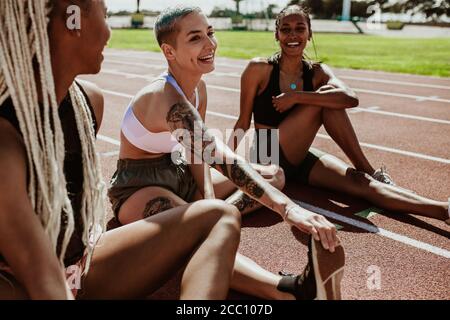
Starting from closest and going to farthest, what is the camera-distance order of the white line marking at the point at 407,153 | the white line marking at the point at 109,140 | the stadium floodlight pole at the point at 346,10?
the white line marking at the point at 407,153
the white line marking at the point at 109,140
the stadium floodlight pole at the point at 346,10

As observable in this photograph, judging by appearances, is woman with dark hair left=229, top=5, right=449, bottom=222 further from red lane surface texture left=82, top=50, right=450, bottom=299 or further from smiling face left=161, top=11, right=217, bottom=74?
smiling face left=161, top=11, right=217, bottom=74

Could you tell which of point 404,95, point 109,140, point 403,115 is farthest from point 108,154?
point 404,95

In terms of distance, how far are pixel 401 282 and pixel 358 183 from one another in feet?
4.18

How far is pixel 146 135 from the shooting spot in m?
3.12

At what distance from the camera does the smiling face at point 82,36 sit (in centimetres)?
176

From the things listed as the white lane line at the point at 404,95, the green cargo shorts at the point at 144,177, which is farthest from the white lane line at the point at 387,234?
the white lane line at the point at 404,95

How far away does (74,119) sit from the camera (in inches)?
83.4

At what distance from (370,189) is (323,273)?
204 centimetres

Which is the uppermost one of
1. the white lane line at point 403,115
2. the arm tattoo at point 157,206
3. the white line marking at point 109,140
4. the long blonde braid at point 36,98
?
the long blonde braid at point 36,98

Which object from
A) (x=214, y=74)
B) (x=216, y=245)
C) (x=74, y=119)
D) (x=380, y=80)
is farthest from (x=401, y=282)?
(x=214, y=74)

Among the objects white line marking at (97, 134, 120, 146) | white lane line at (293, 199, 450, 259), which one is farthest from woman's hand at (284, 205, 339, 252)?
white line marking at (97, 134, 120, 146)

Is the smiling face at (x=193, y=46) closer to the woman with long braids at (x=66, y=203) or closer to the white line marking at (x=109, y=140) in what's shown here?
the woman with long braids at (x=66, y=203)

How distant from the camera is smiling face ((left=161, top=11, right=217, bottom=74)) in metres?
Answer: 3.07

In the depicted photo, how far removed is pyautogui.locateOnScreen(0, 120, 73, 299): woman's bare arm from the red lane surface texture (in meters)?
1.27
